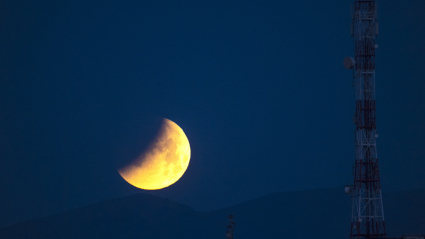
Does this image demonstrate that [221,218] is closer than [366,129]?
No

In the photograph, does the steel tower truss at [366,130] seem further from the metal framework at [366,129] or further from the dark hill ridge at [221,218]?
the dark hill ridge at [221,218]

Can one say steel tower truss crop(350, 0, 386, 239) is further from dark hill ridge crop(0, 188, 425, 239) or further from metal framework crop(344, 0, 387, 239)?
dark hill ridge crop(0, 188, 425, 239)

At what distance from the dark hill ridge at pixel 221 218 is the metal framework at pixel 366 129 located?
59702 millimetres

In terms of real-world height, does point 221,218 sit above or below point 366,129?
above

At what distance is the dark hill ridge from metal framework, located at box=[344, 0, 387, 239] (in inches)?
2350

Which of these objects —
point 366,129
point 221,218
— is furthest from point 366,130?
point 221,218

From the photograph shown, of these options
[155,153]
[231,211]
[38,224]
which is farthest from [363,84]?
[38,224]

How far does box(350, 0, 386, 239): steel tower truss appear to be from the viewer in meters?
32.1

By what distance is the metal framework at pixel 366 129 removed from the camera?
32125 mm

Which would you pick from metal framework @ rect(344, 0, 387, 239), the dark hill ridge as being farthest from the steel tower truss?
the dark hill ridge

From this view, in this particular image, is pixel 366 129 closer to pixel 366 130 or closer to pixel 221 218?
pixel 366 130

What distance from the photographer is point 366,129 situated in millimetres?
32719

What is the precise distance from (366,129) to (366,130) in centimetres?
8

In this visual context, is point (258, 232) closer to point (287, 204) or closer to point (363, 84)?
point (287, 204)
